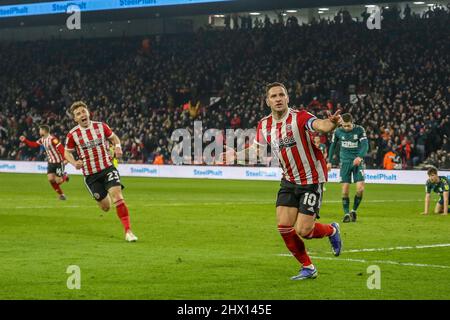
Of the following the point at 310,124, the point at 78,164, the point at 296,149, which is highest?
the point at 310,124

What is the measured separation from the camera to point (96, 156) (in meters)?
17.0

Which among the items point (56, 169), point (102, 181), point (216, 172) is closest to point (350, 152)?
point (102, 181)

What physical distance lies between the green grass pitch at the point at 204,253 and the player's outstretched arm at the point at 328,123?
1.84 meters

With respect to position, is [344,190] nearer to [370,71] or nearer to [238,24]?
[370,71]

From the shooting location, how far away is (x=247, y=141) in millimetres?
44469

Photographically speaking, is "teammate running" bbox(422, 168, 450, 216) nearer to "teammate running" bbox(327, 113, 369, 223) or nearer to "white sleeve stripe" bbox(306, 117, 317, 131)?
"teammate running" bbox(327, 113, 369, 223)

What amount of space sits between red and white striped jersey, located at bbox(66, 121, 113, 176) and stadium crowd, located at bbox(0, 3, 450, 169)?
22.2 m

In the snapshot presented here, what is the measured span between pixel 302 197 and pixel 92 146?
20.9 feet

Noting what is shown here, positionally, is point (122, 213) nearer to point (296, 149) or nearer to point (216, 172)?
point (296, 149)

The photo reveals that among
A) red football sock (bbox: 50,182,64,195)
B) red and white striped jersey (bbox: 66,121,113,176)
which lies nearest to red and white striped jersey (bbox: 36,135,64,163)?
red football sock (bbox: 50,182,64,195)

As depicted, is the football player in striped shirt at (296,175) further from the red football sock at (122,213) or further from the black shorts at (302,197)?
the red football sock at (122,213)

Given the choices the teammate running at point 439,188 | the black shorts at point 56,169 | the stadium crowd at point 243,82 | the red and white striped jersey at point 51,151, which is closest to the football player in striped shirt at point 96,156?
the teammate running at point 439,188

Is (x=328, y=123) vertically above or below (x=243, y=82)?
below

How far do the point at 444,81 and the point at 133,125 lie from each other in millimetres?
16904
